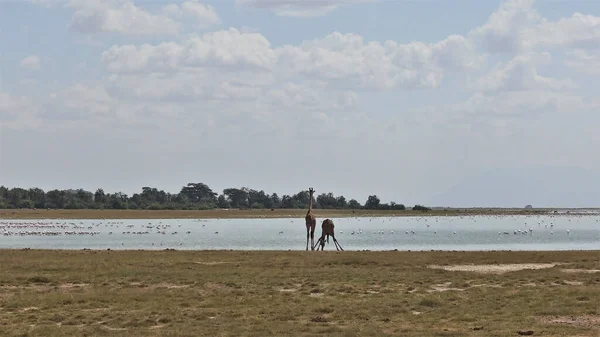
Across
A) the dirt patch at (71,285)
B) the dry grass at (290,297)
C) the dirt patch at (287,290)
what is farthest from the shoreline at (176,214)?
the dirt patch at (287,290)

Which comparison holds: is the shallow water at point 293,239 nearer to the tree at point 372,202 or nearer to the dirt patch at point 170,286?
the dirt patch at point 170,286

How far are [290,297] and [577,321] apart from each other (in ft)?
24.2

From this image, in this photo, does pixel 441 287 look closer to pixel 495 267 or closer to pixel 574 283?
pixel 574 283

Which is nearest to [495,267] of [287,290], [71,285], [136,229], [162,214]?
[287,290]

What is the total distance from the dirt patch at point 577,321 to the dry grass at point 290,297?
0.02 metres

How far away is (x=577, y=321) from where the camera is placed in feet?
64.4

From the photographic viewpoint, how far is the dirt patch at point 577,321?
1909 centimetres

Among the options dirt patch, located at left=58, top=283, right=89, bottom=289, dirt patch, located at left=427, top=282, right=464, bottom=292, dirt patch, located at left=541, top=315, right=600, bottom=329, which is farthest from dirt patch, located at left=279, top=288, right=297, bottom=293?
dirt patch, located at left=541, top=315, right=600, bottom=329

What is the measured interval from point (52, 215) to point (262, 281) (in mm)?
121146

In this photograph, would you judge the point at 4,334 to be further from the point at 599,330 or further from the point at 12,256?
the point at 12,256

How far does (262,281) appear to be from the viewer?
27172 millimetres

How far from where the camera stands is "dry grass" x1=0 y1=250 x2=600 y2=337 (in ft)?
62.0

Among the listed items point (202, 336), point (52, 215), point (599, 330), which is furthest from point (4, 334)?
point (52, 215)

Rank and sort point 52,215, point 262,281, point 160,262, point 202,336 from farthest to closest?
point 52,215
point 160,262
point 262,281
point 202,336
